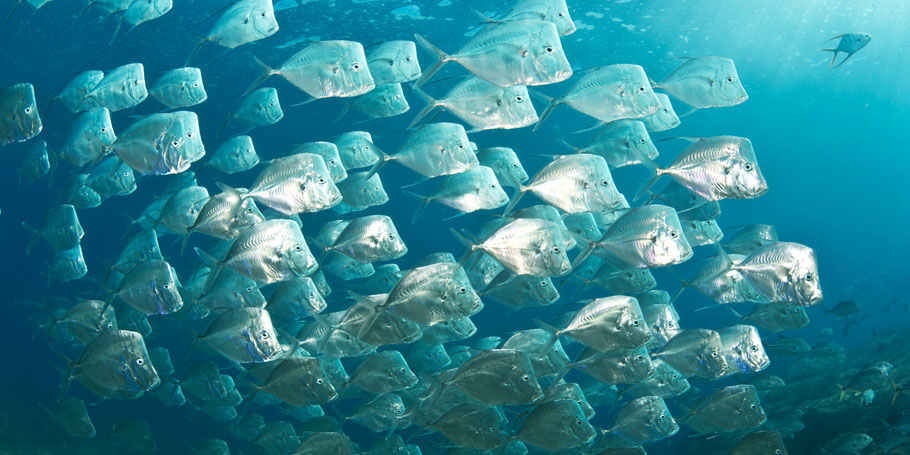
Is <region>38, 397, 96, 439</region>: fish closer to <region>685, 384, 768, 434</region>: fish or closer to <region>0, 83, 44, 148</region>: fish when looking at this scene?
<region>0, 83, 44, 148</region>: fish

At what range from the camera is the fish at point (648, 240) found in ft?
12.3

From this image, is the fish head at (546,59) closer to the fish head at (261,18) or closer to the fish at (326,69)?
the fish at (326,69)

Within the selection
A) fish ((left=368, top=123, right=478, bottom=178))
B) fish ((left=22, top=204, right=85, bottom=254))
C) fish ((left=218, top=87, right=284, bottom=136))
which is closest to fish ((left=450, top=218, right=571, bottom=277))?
fish ((left=368, top=123, right=478, bottom=178))

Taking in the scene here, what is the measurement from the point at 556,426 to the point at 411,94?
1331 centimetres

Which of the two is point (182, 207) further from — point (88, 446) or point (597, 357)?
point (88, 446)

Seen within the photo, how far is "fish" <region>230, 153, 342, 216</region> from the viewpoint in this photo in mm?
4148

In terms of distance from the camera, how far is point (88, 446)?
1329 cm

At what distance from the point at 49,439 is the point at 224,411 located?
9457mm

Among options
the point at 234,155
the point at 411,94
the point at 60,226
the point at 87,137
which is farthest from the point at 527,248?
the point at 411,94

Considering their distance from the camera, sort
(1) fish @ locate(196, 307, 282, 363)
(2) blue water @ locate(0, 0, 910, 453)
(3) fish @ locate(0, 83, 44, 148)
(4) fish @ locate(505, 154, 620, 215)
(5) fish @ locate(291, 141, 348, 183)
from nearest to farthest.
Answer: (3) fish @ locate(0, 83, 44, 148) < (4) fish @ locate(505, 154, 620, 215) < (1) fish @ locate(196, 307, 282, 363) < (5) fish @ locate(291, 141, 348, 183) < (2) blue water @ locate(0, 0, 910, 453)

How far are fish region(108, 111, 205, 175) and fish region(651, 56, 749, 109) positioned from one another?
14.3 feet

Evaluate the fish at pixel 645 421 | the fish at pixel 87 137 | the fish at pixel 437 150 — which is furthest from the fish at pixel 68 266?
the fish at pixel 645 421

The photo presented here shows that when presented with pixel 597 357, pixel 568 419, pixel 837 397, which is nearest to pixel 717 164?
pixel 597 357

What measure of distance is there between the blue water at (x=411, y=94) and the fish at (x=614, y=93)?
1.61m
